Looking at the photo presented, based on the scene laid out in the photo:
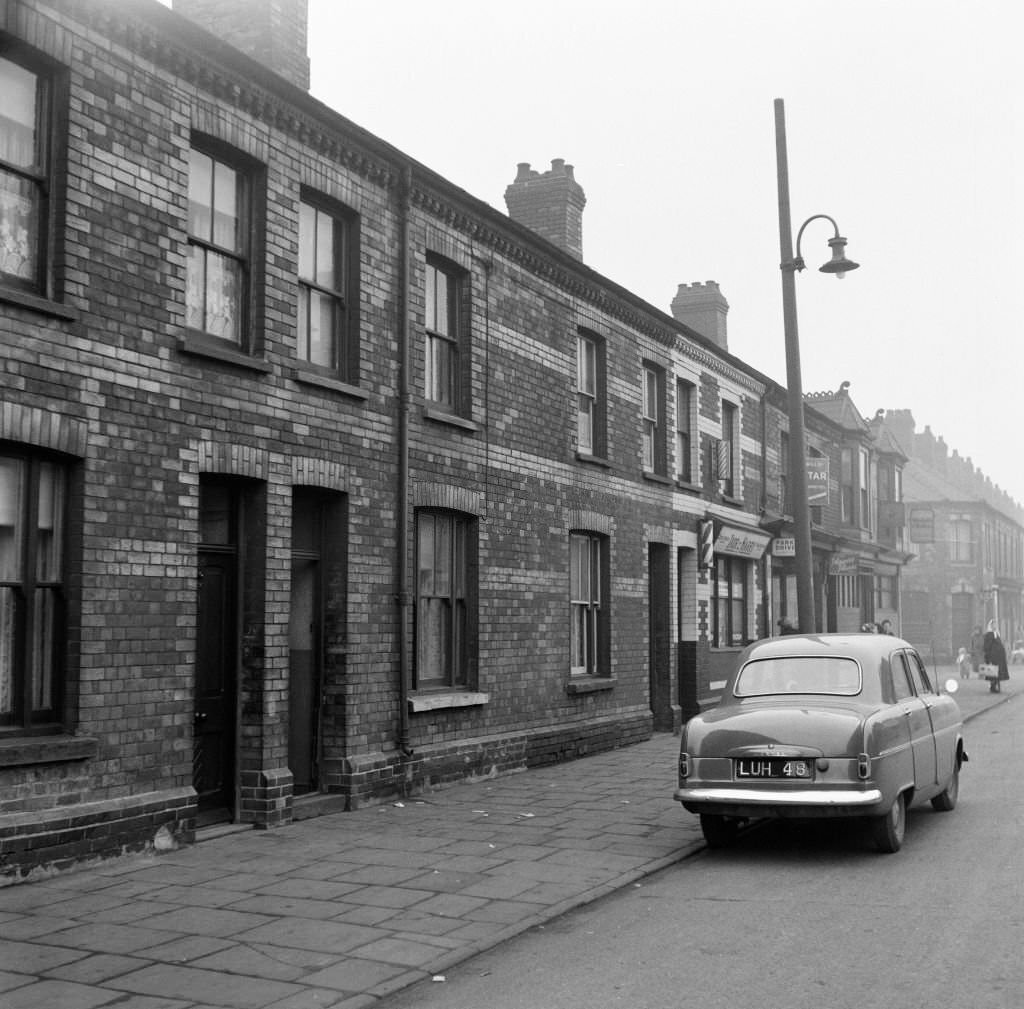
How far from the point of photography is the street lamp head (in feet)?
51.3

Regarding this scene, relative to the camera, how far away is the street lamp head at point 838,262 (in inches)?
616

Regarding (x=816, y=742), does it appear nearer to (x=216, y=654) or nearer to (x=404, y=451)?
(x=216, y=654)

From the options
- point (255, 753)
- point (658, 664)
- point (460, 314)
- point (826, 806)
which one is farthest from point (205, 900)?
point (658, 664)

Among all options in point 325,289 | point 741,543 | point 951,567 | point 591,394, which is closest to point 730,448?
point 741,543

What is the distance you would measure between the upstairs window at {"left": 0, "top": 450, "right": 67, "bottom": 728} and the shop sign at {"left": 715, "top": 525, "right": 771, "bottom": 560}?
14.5 meters

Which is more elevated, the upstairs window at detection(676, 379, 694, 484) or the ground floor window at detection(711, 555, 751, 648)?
the upstairs window at detection(676, 379, 694, 484)

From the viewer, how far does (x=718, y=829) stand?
32.3 feet

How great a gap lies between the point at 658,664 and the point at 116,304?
12.8 meters

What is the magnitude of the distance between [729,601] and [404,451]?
12.1 m

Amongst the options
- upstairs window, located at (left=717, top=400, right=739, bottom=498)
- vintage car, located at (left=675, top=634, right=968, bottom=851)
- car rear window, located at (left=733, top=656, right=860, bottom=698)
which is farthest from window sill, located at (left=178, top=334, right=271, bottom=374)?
upstairs window, located at (left=717, top=400, right=739, bottom=498)

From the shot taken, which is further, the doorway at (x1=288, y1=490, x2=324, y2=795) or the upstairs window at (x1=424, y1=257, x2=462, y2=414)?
the upstairs window at (x1=424, y1=257, x2=462, y2=414)

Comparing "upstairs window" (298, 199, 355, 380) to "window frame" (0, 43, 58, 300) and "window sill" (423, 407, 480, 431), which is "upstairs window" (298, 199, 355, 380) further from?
"window frame" (0, 43, 58, 300)

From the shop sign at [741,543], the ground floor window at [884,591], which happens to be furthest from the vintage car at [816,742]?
the ground floor window at [884,591]

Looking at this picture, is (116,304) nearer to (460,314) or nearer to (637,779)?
(460,314)
